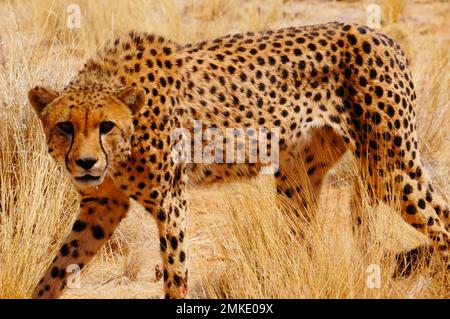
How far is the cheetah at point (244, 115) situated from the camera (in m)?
4.08

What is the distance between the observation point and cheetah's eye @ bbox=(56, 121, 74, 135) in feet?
12.7

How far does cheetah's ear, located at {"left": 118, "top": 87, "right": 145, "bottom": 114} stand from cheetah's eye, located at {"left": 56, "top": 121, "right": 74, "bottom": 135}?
0.25m

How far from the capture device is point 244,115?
4465 millimetres

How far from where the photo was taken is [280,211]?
14.5ft

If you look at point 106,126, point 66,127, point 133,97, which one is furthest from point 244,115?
point 66,127

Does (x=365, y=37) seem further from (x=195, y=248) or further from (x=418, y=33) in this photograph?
(x=418, y=33)

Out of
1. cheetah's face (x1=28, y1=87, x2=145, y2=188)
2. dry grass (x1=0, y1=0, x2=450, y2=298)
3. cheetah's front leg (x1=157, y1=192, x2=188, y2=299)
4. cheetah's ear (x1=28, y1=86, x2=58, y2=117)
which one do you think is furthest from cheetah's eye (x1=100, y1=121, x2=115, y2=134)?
dry grass (x1=0, y1=0, x2=450, y2=298)

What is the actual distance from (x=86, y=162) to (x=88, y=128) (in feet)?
0.52

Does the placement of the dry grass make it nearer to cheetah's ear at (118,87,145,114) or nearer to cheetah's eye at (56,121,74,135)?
cheetah's eye at (56,121,74,135)

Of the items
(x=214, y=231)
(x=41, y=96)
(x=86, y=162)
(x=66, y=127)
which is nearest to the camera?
(x=86, y=162)

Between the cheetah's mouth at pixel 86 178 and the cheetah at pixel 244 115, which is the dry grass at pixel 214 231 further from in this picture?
the cheetah's mouth at pixel 86 178

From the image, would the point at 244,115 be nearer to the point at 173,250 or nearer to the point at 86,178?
the point at 173,250

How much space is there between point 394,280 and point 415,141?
0.67 m

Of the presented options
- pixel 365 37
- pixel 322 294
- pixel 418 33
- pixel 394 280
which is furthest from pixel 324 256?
pixel 418 33
